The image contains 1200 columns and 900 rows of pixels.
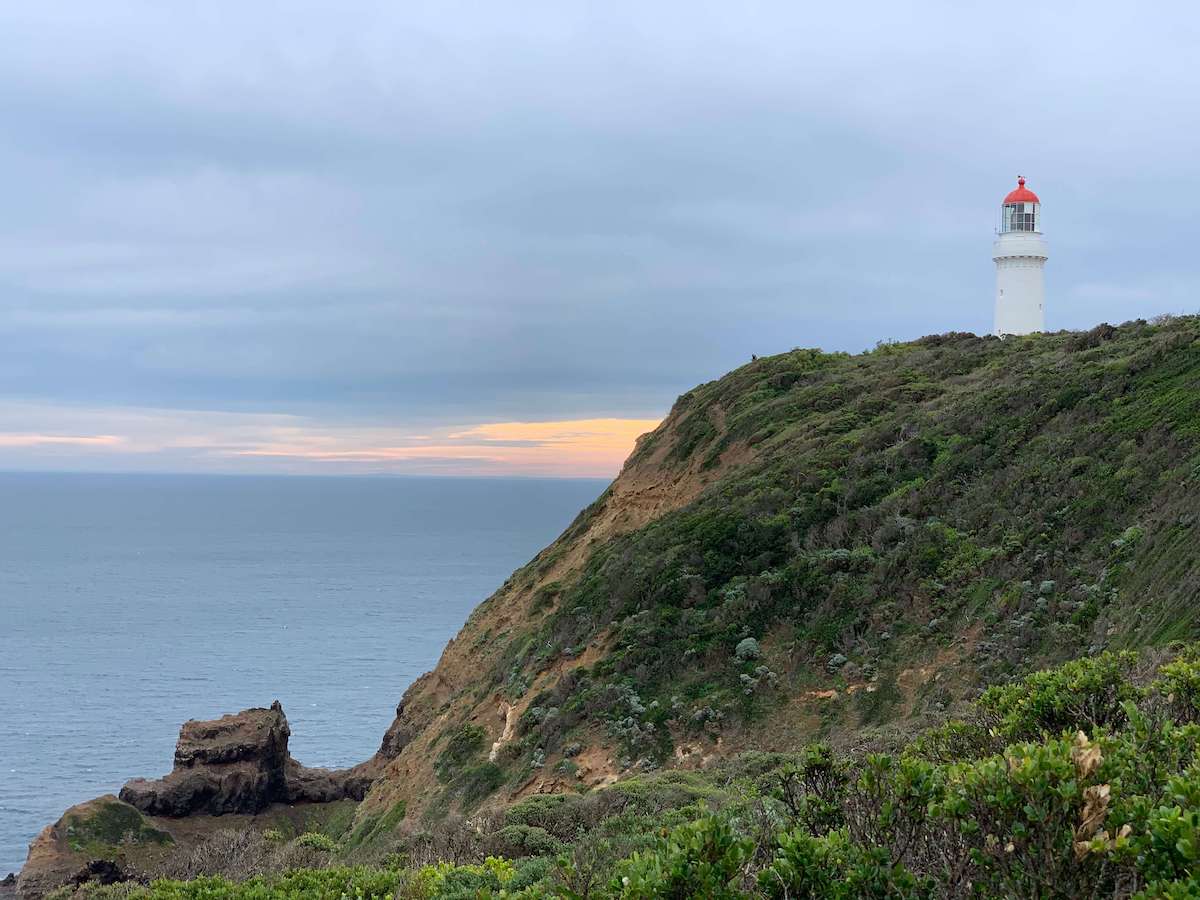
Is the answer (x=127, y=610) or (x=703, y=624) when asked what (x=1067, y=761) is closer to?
(x=703, y=624)

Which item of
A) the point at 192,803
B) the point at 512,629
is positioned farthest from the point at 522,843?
the point at 192,803

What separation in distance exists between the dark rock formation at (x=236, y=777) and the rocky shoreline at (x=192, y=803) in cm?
4

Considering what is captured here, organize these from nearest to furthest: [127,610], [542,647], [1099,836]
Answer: [1099,836], [542,647], [127,610]

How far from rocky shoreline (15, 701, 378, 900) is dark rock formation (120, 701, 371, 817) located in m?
0.04

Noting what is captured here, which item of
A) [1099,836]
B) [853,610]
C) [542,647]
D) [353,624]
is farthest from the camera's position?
[353,624]

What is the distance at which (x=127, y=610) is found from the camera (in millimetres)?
114750

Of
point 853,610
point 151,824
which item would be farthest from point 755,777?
point 151,824

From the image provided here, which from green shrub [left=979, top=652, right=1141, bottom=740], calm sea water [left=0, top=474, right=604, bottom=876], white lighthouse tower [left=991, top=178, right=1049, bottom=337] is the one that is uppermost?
white lighthouse tower [left=991, top=178, right=1049, bottom=337]

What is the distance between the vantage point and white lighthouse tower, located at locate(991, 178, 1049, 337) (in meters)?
49.8

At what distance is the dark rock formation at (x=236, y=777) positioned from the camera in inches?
1676

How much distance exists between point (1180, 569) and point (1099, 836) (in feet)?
45.5

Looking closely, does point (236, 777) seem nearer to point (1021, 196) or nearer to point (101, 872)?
point (101, 872)

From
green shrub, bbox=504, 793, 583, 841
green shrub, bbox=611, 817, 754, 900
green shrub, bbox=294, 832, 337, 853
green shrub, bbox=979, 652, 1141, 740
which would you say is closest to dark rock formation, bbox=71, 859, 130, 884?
green shrub, bbox=294, 832, 337, 853

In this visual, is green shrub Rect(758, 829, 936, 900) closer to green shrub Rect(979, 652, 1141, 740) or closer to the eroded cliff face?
green shrub Rect(979, 652, 1141, 740)
